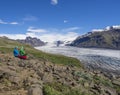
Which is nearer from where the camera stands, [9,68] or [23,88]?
[23,88]

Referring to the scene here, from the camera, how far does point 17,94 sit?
2061 cm

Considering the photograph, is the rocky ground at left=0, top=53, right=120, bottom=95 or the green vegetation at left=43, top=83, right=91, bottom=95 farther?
the green vegetation at left=43, top=83, right=91, bottom=95

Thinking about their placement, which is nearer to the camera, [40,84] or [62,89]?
[40,84]

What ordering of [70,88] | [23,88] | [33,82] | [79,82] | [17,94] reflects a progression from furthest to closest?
[79,82] < [70,88] < [33,82] < [23,88] < [17,94]

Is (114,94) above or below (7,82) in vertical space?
below

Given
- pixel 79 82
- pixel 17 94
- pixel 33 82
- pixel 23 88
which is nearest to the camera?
pixel 17 94

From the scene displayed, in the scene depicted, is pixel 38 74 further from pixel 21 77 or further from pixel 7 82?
pixel 7 82

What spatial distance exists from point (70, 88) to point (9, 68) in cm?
602

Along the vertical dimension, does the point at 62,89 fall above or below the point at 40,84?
below

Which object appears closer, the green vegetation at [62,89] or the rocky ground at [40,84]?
the rocky ground at [40,84]

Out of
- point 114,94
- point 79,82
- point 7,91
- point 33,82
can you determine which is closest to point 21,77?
point 33,82

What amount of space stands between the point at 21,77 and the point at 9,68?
264cm

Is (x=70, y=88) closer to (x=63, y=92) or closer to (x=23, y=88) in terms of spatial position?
(x=63, y=92)

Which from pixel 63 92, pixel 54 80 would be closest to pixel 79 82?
pixel 54 80
